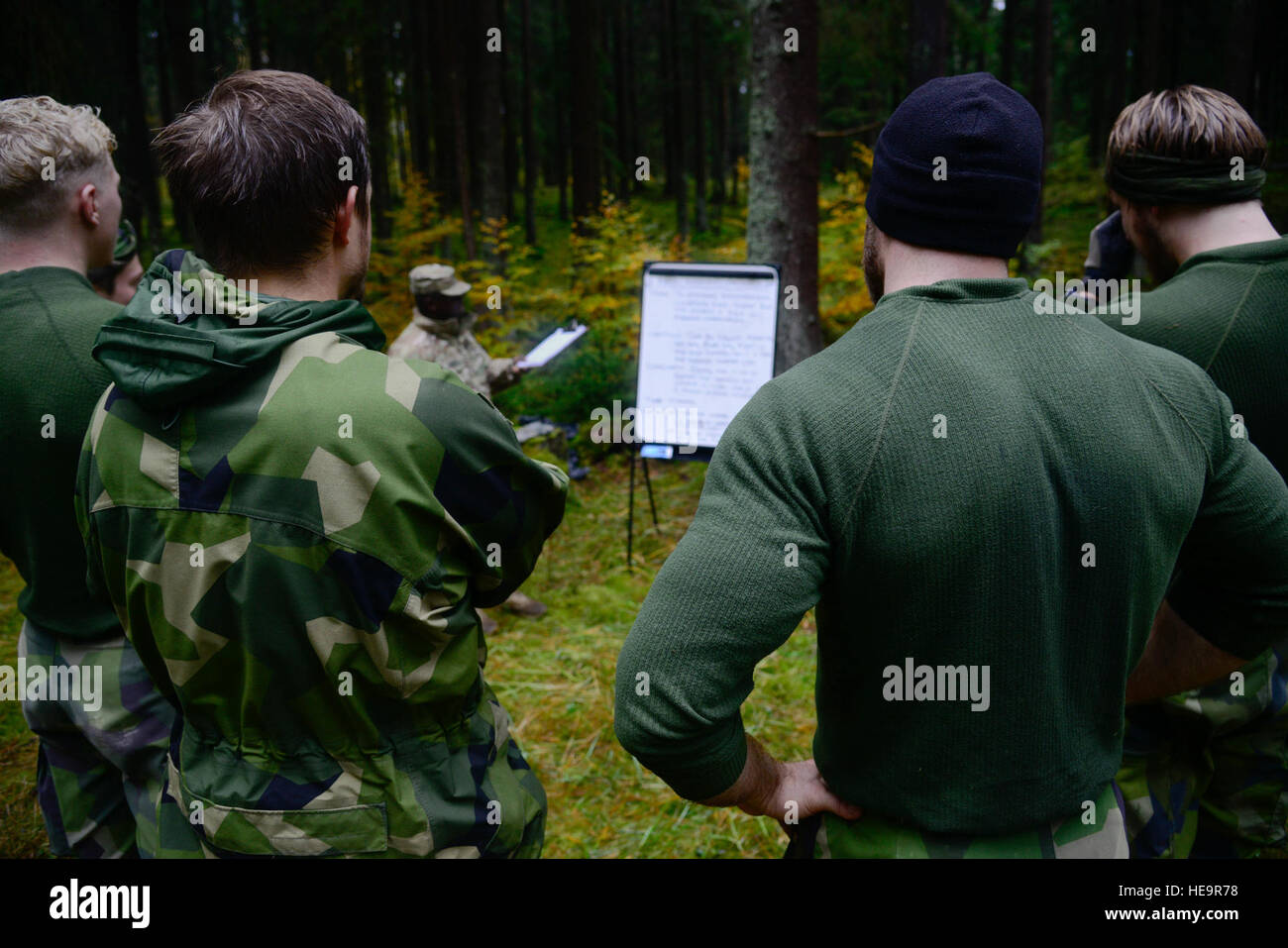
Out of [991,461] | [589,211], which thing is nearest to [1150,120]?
[991,461]

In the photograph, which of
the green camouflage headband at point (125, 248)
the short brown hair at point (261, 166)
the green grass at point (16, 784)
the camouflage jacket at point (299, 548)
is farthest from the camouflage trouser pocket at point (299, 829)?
the green camouflage headband at point (125, 248)

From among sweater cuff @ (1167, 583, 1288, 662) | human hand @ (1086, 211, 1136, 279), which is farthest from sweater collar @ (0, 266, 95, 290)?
human hand @ (1086, 211, 1136, 279)

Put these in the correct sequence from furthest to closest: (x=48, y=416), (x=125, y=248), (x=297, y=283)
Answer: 1. (x=125, y=248)
2. (x=48, y=416)
3. (x=297, y=283)

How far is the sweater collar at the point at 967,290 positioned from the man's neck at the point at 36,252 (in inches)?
94.1

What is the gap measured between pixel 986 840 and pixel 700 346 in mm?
4157

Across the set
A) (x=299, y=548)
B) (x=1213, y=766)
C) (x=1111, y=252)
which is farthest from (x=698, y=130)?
(x=299, y=548)

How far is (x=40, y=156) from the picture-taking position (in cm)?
234

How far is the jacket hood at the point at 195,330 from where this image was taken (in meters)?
1.57

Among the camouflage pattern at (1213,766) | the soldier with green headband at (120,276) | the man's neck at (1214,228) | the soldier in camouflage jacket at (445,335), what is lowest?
the camouflage pattern at (1213,766)

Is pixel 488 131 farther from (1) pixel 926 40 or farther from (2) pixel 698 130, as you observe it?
(2) pixel 698 130

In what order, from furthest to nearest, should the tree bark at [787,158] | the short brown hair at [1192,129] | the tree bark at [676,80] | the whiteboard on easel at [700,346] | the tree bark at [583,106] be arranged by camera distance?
the tree bark at [676,80] → the tree bark at [583,106] → the tree bark at [787,158] → the whiteboard on easel at [700,346] → the short brown hair at [1192,129]

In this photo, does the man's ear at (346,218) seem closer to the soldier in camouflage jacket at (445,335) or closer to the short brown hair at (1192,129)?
the short brown hair at (1192,129)

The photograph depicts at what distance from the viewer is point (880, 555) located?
1.39 metres

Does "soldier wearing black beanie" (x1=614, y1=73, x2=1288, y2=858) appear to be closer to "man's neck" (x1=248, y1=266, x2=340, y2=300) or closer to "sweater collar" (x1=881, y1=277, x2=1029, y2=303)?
"sweater collar" (x1=881, y1=277, x2=1029, y2=303)
